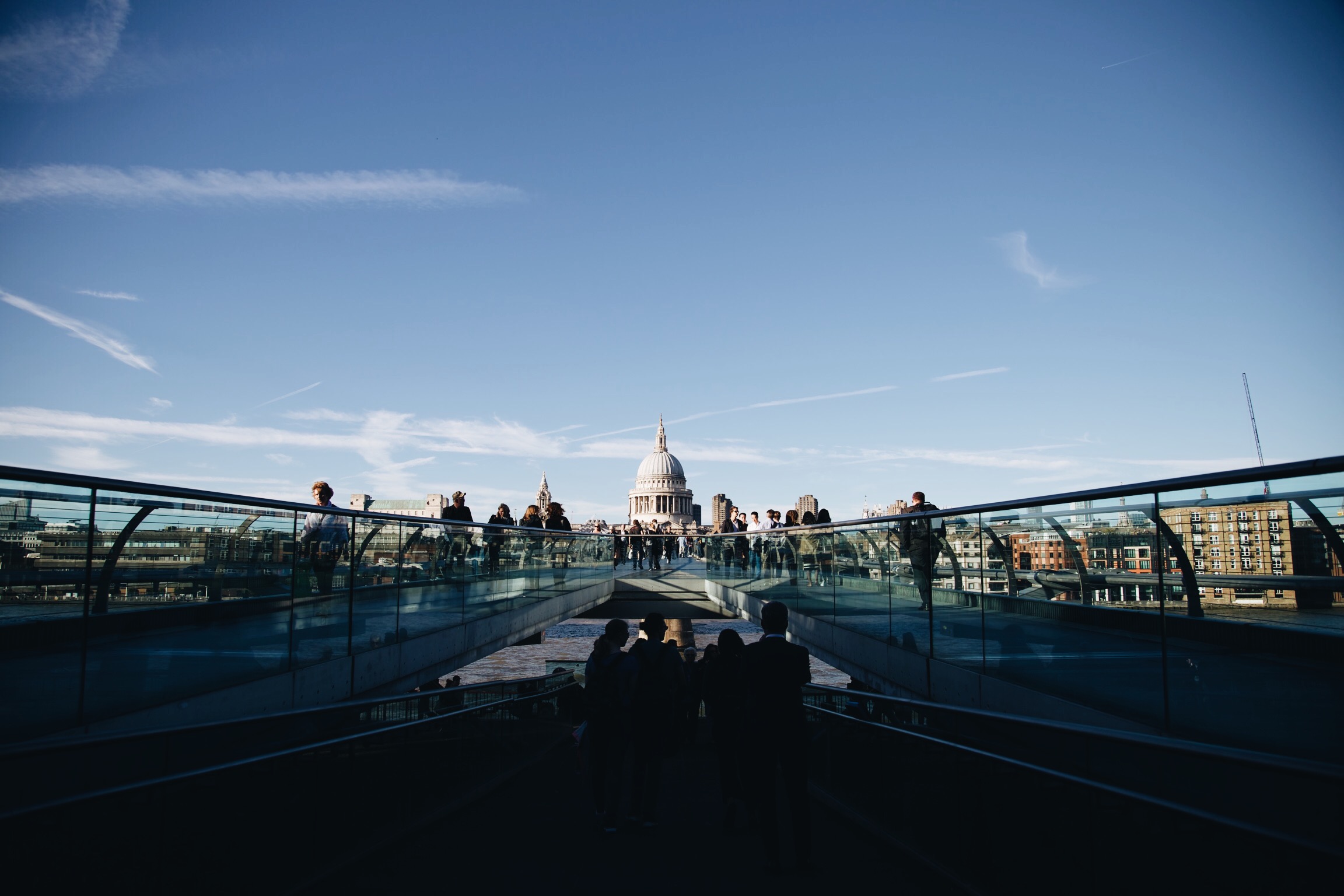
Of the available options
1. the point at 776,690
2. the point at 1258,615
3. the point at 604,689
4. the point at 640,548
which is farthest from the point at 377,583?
the point at 640,548

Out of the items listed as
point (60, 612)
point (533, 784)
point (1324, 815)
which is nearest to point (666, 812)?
point (533, 784)

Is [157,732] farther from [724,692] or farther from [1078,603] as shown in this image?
[1078,603]

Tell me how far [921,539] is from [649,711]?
11.1ft

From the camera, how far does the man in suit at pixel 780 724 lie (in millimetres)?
6137

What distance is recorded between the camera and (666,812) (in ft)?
27.8

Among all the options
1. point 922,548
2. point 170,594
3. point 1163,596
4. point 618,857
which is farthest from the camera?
point 922,548

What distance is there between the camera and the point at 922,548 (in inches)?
Answer: 364

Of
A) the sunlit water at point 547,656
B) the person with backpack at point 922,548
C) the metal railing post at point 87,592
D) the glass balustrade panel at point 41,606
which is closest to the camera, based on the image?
the glass balustrade panel at point 41,606

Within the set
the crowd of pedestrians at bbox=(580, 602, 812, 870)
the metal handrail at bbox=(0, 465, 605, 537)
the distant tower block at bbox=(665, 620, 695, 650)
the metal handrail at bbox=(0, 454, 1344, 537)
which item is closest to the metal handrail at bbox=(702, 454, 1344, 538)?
the metal handrail at bbox=(0, 454, 1344, 537)

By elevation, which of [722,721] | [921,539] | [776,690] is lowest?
[722,721]

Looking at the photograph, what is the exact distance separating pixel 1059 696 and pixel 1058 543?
1031 mm

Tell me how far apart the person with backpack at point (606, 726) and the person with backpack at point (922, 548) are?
3128mm

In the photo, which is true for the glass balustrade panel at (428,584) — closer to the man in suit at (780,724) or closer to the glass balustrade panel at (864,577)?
the glass balustrade panel at (864,577)

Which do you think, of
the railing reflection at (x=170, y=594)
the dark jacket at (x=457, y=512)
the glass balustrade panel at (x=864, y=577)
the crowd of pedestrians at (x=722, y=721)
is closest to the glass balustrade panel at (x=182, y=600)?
the railing reflection at (x=170, y=594)
